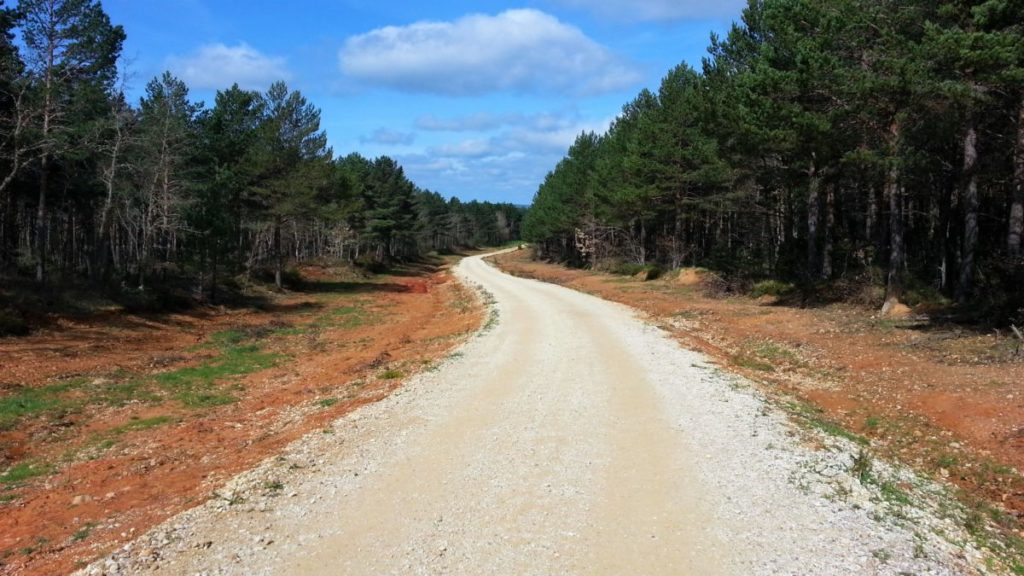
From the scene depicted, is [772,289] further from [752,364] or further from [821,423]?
[821,423]

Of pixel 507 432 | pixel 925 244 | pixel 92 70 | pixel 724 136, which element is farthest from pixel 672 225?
pixel 507 432

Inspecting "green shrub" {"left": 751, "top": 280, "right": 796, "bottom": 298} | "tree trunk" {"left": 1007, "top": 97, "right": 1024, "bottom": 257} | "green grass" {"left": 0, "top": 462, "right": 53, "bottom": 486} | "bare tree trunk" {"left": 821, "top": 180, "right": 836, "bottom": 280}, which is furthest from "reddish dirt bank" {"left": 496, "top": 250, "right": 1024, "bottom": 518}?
"green grass" {"left": 0, "top": 462, "right": 53, "bottom": 486}

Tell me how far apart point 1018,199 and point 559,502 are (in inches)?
613

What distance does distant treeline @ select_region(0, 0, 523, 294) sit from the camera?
2300cm

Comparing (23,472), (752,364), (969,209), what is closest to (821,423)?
(752,364)

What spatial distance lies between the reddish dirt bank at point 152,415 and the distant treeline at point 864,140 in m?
12.7

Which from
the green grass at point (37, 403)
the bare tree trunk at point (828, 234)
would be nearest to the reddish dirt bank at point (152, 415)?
the green grass at point (37, 403)

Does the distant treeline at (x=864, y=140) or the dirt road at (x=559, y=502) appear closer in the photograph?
the dirt road at (x=559, y=502)

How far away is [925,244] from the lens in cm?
3066

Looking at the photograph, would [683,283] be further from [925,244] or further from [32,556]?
[32,556]

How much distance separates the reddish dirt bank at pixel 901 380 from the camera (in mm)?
8383

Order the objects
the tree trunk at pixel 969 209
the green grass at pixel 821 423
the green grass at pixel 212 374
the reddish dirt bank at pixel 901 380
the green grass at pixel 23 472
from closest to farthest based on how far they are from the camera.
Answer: the reddish dirt bank at pixel 901 380
the green grass at pixel 821 423
the green grass at pixel 23 472
the green grass at pixel 212 374
the tree trunk at pixel 969 209

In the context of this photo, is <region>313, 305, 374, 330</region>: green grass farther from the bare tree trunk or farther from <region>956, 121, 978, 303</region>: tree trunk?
<region>956, 121, 978, 303</region>: tree trunk

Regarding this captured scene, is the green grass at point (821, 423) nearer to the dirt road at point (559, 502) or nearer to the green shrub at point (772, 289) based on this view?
the dirt road at point (559, 502)
